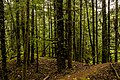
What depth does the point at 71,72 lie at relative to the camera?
15344 mm

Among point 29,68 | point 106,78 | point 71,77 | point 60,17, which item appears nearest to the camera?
point 106,78

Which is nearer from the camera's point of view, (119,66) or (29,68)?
(119,66)

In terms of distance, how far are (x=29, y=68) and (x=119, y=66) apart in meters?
8.49

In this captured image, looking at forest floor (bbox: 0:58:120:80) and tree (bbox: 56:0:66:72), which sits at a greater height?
tree (bbox: 56:0:66:72)

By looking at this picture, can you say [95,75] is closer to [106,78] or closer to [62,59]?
[106,78]

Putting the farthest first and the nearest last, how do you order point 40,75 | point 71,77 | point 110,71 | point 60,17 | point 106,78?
point 40,75, point 60,17, point 71,77, point 110,71, point 106,78

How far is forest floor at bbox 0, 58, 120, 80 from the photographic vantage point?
12547 millimetres

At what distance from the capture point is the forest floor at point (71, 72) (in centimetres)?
1255

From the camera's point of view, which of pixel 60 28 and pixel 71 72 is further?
pixel 71 72

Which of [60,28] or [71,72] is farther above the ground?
[60,28]

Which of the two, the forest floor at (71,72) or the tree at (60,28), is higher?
the tree at (60,28)

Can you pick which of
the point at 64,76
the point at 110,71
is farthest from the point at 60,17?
the point at 110,71

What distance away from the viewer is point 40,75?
17422 millimetres

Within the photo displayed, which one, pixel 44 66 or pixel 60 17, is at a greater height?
pixel 60 17
